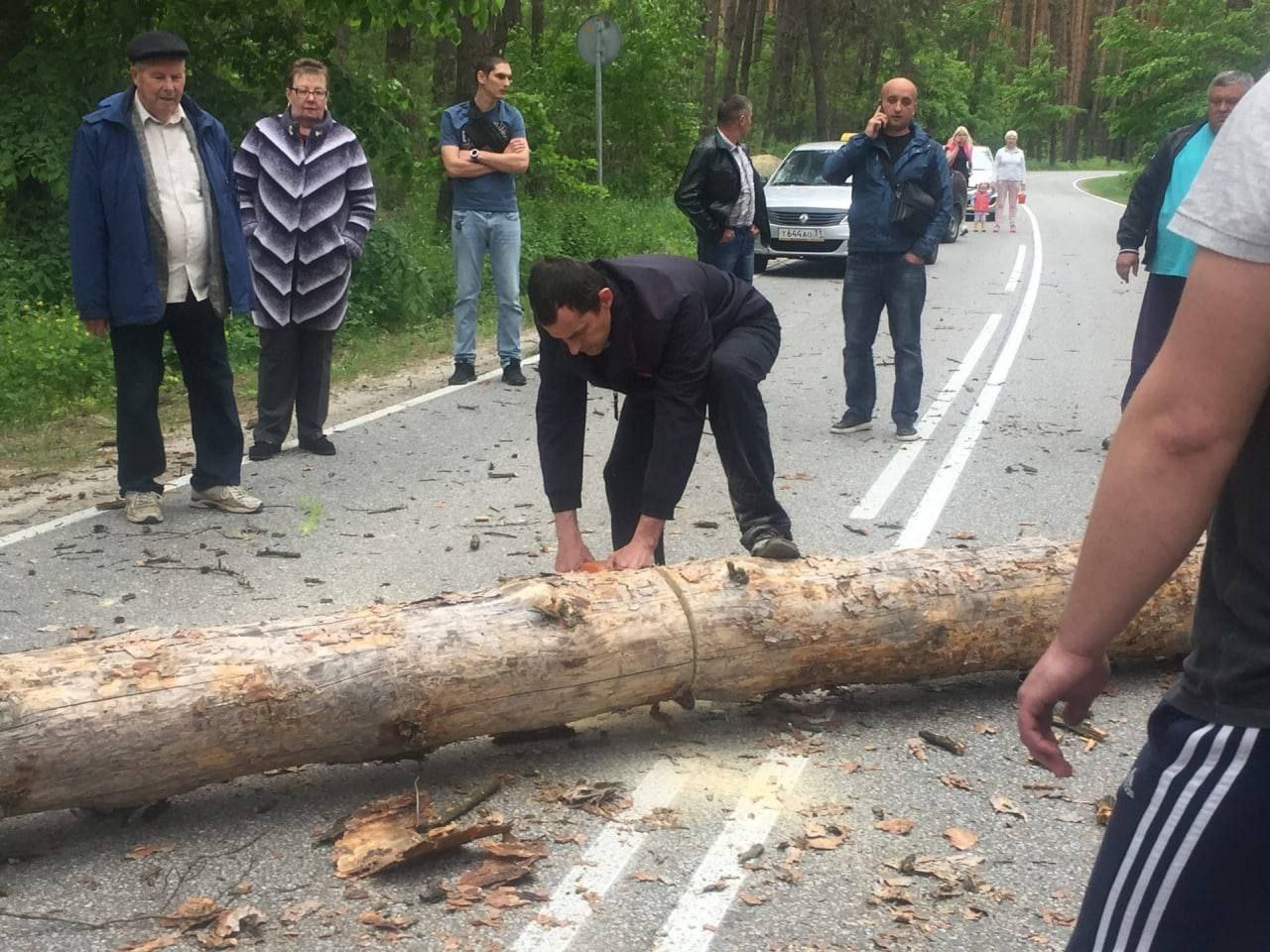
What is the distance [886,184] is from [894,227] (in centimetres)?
27

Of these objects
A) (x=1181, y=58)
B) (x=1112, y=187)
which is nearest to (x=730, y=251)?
(x=1181, y=58)

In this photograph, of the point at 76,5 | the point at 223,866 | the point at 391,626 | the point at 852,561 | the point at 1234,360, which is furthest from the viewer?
the point at 76,5

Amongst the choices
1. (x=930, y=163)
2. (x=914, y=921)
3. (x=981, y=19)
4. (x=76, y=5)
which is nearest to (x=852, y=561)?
(x=914, y=921)

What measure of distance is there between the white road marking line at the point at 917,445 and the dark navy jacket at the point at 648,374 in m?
2.44

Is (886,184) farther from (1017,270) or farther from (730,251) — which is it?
(1017,270)

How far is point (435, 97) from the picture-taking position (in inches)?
874

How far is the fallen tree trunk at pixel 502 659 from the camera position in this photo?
142 inches

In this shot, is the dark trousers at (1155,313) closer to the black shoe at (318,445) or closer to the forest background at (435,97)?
the black shoe at (318,445)

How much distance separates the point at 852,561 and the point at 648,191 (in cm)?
2126

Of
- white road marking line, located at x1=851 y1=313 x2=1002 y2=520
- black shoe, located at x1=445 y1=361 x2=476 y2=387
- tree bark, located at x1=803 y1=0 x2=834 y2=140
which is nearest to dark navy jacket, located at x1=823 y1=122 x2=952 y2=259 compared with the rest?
white road marking line, located at x1=851 y1=313 x2=1002 y2=520

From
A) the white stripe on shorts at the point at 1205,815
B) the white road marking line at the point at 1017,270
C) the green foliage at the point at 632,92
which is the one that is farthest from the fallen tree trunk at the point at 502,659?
the green foliage at the point at 632,92

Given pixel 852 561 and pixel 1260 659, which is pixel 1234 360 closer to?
pixel 1260 659

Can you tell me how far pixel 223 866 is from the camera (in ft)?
11.6

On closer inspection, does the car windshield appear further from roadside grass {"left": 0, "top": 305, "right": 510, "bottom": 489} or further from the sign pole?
roadside grass {"left": 0, "top": 305, "right": 510, "bottom": 489}
